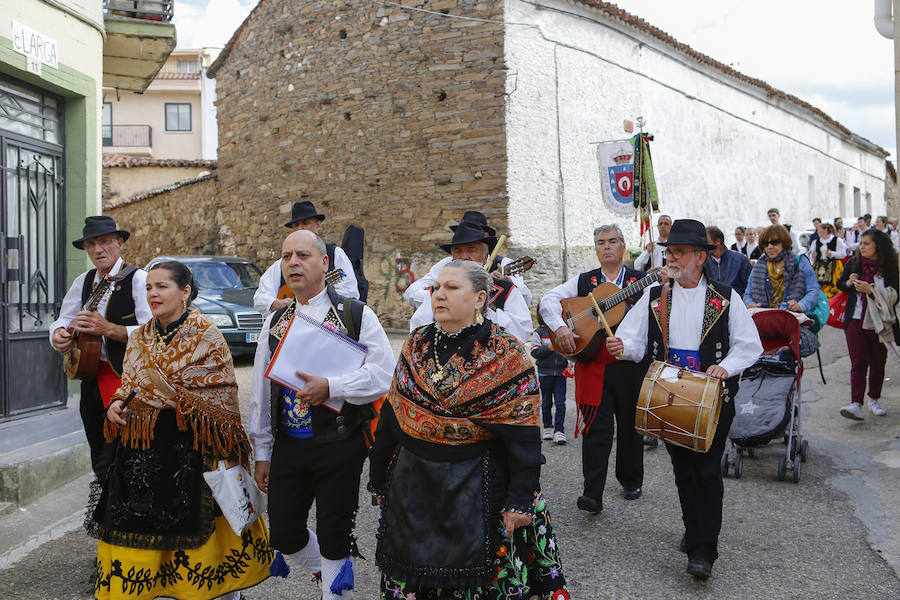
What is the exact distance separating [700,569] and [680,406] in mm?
832

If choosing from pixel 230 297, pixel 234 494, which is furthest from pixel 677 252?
pixel 230 297

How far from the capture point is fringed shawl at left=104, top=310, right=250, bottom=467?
342 cm

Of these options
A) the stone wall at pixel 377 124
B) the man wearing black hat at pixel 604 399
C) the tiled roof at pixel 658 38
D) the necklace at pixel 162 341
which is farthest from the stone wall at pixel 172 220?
the necklace at pixel 162 341

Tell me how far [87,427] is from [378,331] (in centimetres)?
199

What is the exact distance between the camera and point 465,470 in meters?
2.73

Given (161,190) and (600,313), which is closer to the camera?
(600,313)

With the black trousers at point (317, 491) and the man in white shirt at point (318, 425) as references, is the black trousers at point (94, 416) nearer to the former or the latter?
the man in white shirt at point (318, 425)

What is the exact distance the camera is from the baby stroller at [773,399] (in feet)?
19.1

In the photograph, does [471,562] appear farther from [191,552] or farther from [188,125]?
[188,125]

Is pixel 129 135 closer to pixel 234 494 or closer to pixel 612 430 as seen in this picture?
pixel 612 430

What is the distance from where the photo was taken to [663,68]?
19.2m

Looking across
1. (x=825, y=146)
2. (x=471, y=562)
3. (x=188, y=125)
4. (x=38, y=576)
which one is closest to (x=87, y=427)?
(x=38, y=576)

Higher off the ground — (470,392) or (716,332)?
(716,332)

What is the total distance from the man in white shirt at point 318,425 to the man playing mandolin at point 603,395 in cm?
215
